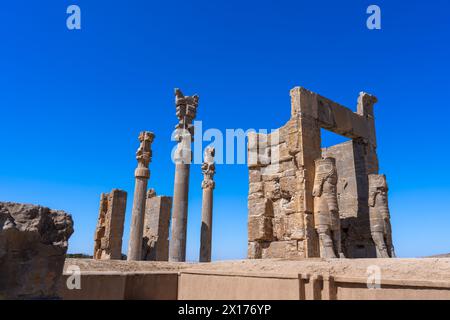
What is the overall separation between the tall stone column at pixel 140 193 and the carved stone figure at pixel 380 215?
8.21 metres

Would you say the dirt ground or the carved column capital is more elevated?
the carved column capital

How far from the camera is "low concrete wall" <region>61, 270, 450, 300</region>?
3631 millimetres

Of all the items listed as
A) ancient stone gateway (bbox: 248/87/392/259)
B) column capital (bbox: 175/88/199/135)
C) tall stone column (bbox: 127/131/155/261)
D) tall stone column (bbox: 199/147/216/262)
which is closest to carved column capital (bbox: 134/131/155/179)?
tall stone column (bbox: 127/131/155/261)

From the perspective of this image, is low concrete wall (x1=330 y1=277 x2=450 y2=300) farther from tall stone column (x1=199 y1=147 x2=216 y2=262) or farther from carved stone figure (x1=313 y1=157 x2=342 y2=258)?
tall stone column (x1=199 y1=147 x2=216 y2=262)

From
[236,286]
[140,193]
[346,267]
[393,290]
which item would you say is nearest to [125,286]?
[236,286]

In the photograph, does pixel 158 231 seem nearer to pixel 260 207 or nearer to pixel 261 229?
pixel 260 207

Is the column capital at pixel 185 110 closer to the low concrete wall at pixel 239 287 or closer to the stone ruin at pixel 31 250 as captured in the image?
the low concrete wall at pixel 239 287

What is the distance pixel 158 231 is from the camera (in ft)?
58.2

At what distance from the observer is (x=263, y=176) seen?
11.0m

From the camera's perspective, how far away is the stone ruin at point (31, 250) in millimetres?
2535

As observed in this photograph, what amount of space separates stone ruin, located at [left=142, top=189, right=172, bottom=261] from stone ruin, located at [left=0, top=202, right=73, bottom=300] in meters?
15.1

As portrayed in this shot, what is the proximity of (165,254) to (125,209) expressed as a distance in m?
3.06

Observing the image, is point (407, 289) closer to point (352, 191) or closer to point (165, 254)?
point (352, 191)

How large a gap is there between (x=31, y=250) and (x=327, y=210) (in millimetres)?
7371
